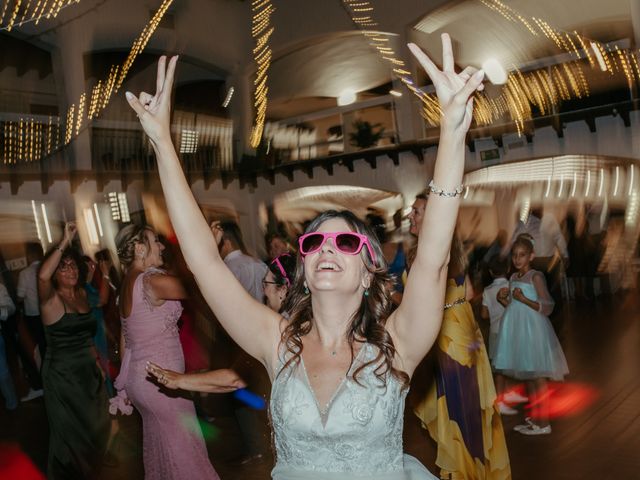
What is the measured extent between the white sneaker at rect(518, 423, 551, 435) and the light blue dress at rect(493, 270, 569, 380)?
17cm

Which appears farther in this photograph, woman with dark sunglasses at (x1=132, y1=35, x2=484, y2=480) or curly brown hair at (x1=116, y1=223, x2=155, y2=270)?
curly brown hair at (x1=116, y1=223, x2=155, y2=270)

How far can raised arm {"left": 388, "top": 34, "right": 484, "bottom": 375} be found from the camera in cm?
84

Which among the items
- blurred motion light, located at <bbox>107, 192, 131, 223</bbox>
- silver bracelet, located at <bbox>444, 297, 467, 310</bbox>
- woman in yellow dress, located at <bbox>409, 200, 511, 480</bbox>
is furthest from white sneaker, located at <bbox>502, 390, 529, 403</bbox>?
blurred motion light, located at <bbox>107, 192, 131, 223</bbox>

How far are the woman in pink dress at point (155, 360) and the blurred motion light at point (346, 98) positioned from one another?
1.93 feet

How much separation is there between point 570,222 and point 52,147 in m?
1.37

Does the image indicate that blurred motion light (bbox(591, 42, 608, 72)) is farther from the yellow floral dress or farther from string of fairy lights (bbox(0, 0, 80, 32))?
string of fairy lights (bbox(0, 0, 80, 32))

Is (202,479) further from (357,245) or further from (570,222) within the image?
(570,222)

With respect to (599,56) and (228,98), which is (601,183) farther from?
(228,98)

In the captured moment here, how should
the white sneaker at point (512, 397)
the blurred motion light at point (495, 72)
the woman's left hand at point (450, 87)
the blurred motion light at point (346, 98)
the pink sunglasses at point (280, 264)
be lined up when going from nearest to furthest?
the woman's left hand at point (450, 87) → the pink sunglasses at point (280, 264) → the blurred motion light at point (346, 98) → the blurred motion light at point (495, 72) → the white sneaker at point (512, 397)

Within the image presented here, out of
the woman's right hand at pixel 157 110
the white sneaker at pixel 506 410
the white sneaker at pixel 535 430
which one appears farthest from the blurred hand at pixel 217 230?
the white sneaker at pixel 506 410

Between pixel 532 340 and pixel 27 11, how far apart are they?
1838 mm

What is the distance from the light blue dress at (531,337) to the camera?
87.5 inches

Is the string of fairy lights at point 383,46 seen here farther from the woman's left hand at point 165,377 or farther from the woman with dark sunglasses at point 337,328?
the woman's left hand at point 165,377

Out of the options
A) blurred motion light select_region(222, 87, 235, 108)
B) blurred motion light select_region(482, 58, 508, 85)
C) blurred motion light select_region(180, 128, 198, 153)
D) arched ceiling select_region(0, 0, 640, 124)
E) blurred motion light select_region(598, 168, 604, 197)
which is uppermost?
arched ceiling select_region(0, 0, 640, 124)
